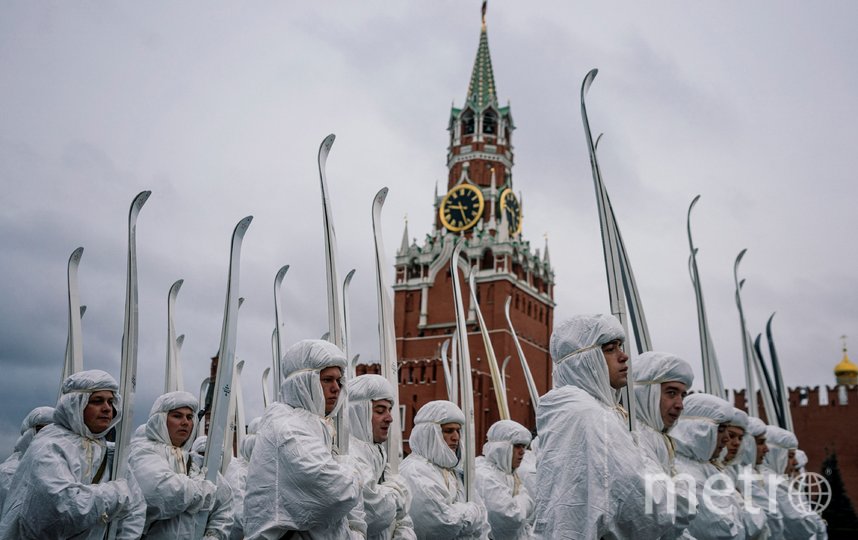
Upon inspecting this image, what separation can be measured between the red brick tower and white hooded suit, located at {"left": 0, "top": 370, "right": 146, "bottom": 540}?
5024 centimetres

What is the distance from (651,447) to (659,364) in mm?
709

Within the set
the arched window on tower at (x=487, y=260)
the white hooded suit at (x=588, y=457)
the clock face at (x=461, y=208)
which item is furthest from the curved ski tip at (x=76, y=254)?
the clock face at (x=461, y=208)

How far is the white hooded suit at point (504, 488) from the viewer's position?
961cm

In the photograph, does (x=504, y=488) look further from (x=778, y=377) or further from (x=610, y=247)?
(x=778, y=377)

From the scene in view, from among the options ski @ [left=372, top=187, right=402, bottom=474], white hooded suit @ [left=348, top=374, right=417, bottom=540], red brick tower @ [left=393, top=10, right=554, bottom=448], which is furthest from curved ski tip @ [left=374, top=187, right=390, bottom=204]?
red brick tower @ [left=393, top=10, right=554, bottom=448]

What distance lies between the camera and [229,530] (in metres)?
8.42

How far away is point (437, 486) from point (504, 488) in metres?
2.02

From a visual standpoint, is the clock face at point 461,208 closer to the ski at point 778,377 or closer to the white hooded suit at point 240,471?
the ski at point 778,377

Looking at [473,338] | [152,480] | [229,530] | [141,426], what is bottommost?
[229,530]

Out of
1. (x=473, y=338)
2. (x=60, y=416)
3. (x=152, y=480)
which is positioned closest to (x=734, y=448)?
(x=152, y=480)

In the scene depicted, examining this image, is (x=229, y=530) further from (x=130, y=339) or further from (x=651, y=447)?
(x=651, y=447)

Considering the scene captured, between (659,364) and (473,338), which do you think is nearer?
(659,364)

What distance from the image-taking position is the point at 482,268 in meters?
64.8

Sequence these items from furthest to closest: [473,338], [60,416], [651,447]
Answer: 1. [473,338]
2. [60,416]
3. [651,447]
